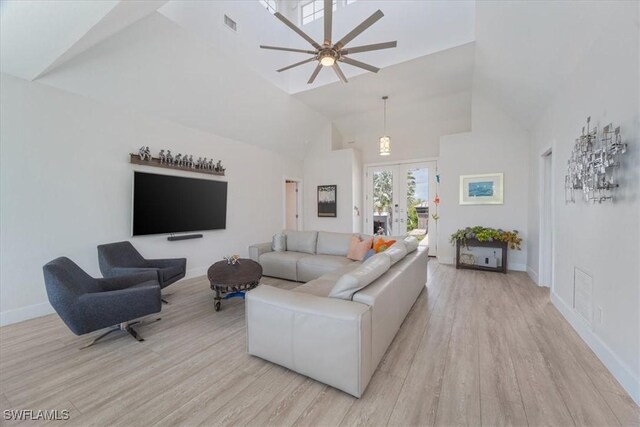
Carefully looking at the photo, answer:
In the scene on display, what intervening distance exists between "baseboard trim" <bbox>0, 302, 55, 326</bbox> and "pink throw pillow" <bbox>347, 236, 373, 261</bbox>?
4067 mm

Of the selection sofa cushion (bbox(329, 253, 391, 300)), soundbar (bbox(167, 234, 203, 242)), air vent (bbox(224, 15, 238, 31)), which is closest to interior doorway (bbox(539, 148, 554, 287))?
sofa cushion (bbox(329, 253, 391, 300))

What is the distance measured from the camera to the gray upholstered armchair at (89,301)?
2131 millimetres

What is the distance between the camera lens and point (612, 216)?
6.68ft

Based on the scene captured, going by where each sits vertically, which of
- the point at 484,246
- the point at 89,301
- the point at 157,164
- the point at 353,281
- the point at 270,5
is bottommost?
the point at 89,301

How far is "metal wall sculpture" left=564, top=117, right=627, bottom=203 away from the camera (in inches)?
78.1

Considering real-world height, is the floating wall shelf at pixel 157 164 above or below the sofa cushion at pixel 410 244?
above

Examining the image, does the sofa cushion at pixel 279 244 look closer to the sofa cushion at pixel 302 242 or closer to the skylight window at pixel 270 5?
the sofa cushion at pixel 302 242

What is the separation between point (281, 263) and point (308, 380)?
8.61ft

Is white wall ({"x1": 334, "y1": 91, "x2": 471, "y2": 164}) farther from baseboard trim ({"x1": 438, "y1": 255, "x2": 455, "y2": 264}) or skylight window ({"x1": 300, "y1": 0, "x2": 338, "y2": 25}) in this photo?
baseboard trim ({"x1": 438, "y1": 255, "x2": 455, "y2": 264})

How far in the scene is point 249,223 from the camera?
5.94 metres

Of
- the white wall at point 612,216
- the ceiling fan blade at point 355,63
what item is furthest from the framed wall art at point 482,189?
the ceiling fan blade at point 355,63

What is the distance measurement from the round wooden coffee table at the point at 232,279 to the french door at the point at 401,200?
451cm

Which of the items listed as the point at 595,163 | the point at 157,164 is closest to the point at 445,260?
the point at 595,163

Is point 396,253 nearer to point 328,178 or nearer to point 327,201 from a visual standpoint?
point 327,201
